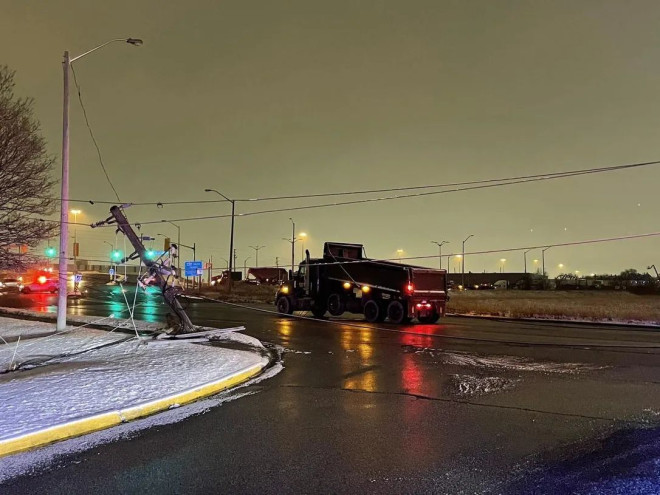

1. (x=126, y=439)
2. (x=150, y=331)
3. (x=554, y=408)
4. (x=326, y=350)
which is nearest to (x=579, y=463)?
(x=554, y=408)

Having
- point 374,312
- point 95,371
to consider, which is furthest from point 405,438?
point 374,312

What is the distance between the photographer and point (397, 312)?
24.1 m

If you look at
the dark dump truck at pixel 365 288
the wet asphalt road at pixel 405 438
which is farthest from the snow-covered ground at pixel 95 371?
the dark dump truck at pixel 365 288

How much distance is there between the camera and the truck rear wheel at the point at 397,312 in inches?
940

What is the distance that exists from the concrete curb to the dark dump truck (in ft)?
48.4

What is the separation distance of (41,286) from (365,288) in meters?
39.0

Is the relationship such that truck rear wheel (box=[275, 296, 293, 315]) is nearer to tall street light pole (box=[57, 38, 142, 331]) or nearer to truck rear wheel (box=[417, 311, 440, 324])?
truck rear wheel (box=[417, 311, 440, 324])

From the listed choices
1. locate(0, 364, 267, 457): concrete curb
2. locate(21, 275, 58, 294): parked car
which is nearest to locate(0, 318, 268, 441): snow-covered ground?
locate(0, 364, 267, 457): concrete curb

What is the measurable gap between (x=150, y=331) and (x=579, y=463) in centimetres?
1457

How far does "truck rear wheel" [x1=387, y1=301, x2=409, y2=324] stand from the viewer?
23.9 metres

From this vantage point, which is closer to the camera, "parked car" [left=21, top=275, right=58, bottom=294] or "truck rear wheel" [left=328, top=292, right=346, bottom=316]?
"truck rear wheel" [left=328, top=292, right=346, bottom=316]

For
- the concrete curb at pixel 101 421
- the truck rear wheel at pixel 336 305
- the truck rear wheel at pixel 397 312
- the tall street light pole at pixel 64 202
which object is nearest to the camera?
the concrete curb at pixel 101 421

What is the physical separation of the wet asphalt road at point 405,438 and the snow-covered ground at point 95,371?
107 cm

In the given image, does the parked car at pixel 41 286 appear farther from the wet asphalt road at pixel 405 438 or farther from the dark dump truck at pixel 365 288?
the wet asphalt road at pixel 405 438
